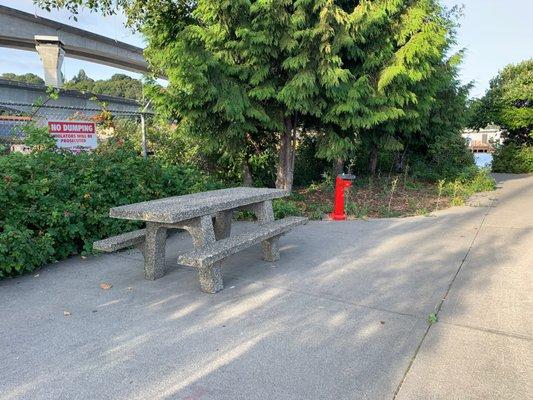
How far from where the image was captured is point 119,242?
12.4 feet

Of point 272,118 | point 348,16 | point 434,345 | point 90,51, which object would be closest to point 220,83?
point 272,118

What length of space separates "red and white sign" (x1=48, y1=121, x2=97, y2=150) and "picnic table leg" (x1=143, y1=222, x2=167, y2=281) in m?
2.35

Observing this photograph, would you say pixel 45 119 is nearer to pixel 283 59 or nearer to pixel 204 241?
pixel 204 241

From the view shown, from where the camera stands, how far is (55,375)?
8.16ft

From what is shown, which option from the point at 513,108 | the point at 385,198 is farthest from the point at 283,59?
the point at 513,108

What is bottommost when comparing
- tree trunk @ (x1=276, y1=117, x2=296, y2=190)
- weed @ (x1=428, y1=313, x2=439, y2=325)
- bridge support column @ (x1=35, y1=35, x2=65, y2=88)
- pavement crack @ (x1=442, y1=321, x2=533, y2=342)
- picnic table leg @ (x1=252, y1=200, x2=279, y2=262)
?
pavement crack @ (x1=442, y1=321, x2=533, y2=342)

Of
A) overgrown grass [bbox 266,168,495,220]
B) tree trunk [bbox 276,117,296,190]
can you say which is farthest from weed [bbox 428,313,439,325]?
tree trunk [bbox 276,117,296,190]

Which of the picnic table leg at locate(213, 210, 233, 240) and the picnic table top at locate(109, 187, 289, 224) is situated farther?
the picnic table leg at locate(213, 210, 233, 240)

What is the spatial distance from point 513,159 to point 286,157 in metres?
14.0

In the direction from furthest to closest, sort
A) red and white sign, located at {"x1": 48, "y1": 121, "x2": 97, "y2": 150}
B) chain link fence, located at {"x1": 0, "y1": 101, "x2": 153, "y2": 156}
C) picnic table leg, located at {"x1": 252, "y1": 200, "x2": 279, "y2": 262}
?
red and white sign, located at {"x1": 48, "y1": 121, "x2": 97, "y2": 150} < chain link fence, located at {"x1": 0, "y1": 101, "x2": 153, "y2": 156} < picnic table leg, located at {"x1": 252, "y1": 200, "x2": 279, "y2": 262}

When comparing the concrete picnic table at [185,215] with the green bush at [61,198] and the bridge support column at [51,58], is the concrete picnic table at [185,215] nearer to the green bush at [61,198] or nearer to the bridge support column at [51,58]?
the green bush at [61,198]

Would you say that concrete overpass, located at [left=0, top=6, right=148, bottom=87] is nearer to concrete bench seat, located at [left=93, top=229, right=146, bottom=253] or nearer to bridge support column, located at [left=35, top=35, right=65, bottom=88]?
bridge support column, located at [left=35, top=35, right=65, bottom=88]

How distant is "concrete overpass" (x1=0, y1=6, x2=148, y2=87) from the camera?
29938mm

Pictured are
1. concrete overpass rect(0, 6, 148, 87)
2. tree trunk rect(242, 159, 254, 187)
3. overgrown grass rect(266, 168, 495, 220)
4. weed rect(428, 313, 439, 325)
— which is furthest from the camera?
concrete overpass rect(0, 6, 148, 87)
